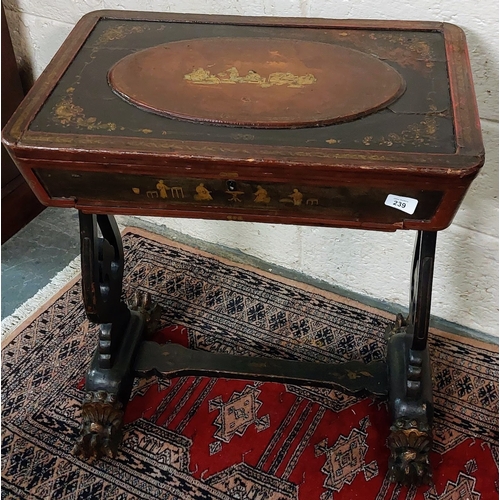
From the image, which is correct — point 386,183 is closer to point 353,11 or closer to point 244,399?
point 353,11

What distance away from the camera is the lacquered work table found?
0.97 metres

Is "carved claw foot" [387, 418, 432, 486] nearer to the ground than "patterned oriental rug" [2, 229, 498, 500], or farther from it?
farther from it

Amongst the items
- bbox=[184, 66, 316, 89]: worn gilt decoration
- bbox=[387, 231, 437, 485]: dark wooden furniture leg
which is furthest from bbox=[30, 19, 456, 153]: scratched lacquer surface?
bbox=[387, 231, 437, 485]: dark wooden furniture leg

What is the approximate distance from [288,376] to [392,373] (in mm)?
254

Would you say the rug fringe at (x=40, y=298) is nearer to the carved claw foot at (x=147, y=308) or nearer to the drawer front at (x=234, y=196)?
the carved claw foot at (x=147, y=308)

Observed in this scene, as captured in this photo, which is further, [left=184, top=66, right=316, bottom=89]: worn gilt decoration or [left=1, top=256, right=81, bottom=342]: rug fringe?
[left=1, top=256, right=81, bottom=342]: rug fringe

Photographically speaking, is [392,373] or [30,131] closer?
[30,131]

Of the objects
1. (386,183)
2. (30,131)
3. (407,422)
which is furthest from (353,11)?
(407,422)

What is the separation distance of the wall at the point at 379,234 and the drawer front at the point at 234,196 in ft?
1.92

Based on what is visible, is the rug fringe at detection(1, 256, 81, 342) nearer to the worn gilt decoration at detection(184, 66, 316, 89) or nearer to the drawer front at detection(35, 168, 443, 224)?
the drawer front at detection(35, 168, 443, 224)

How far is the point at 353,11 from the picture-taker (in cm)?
145

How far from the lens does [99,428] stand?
4.59 ft

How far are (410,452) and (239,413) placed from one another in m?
0.43

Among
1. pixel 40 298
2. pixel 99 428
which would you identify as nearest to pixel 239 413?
pixel 99 428
